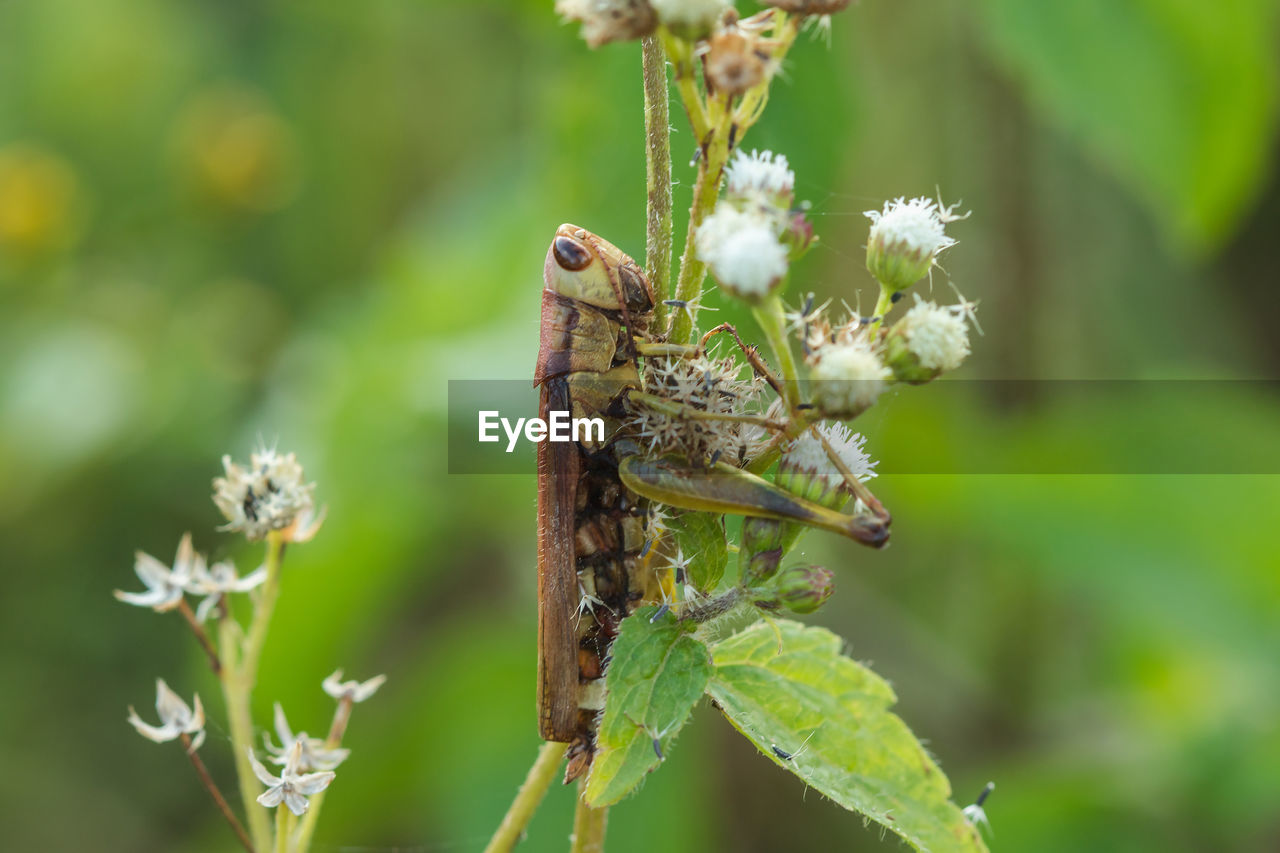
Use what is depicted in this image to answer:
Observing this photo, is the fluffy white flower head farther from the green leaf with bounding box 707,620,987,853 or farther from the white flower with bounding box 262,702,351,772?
the white flower with bounding box 262,702,351,772

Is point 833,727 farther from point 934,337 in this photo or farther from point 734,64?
point 734,64

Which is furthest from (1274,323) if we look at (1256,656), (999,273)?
(1256,656)

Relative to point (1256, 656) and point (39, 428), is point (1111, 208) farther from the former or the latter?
point (39, 428)

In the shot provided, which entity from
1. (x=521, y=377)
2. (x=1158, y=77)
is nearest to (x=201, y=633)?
(x=521, y=377)

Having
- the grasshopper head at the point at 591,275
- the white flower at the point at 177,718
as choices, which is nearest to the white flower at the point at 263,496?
the white flower at the point at 177,718

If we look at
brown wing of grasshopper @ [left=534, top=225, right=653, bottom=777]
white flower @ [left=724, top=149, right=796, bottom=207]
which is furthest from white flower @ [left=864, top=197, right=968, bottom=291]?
brown wing of grasshopper @ [left=534, top=225, right=653, bottom=777]
